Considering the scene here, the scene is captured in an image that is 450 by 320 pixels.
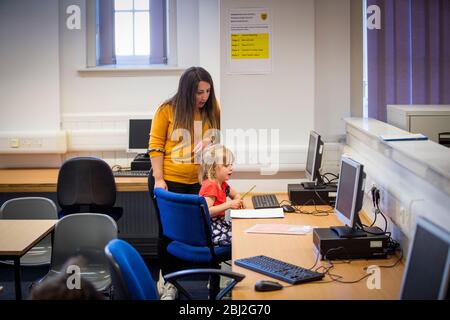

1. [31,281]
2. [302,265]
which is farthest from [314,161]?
[31,281]

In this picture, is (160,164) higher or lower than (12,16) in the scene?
lower

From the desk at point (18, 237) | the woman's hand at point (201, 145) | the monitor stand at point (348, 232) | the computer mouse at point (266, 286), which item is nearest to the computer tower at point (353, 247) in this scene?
the monitor stand at point (348, 232)

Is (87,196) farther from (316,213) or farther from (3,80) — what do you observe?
(316,213)

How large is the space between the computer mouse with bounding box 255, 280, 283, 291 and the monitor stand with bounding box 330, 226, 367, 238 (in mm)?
539

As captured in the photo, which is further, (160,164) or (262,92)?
(262,92)

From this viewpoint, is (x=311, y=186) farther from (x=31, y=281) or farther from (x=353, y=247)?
(x=31, y=281)


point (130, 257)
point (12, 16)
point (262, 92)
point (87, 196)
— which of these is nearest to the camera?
point (130, 257)

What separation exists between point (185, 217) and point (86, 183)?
153cm

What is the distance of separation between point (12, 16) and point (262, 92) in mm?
2410

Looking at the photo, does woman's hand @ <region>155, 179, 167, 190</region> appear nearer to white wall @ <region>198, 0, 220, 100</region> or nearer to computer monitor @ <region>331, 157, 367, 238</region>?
computer monitor @ <region>331, 157, 367, 238</region>

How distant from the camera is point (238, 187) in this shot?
4652mm

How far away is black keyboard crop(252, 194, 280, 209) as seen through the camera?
4.09 metres
